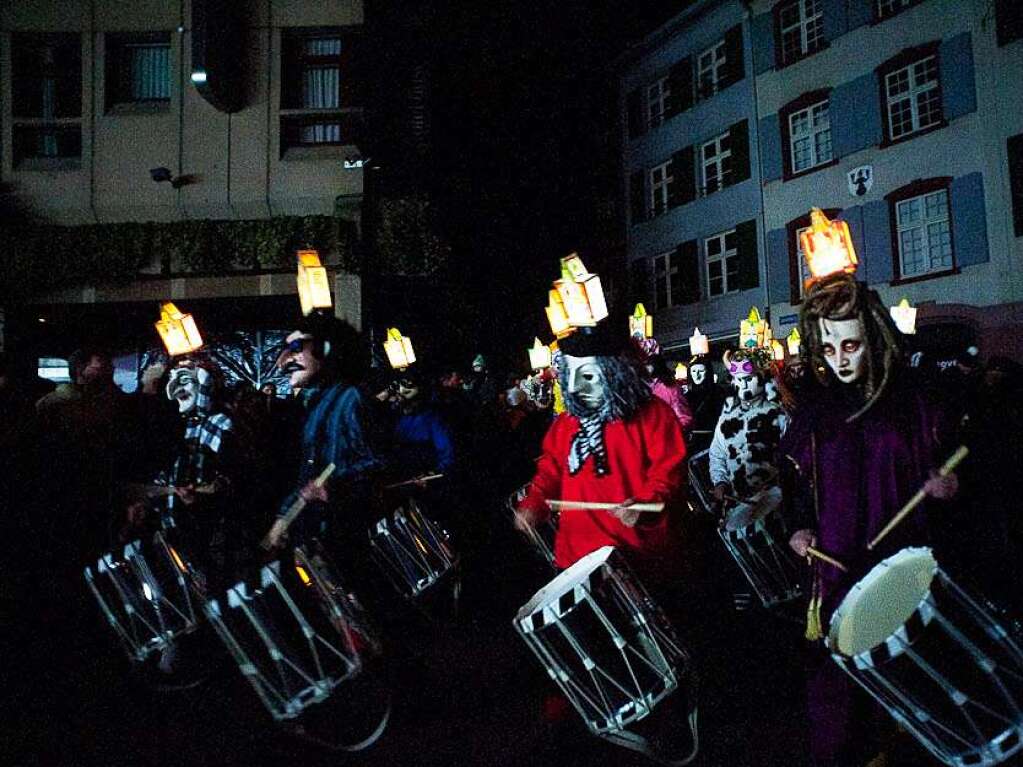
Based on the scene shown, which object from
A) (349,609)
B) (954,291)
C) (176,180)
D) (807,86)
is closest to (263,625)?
(349,609)

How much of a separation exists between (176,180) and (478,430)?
23.9 feet

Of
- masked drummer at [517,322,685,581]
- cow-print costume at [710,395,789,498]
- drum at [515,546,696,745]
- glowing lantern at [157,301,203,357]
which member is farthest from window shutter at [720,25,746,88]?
drum at [515,546,696,745]

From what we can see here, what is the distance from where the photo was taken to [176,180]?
12352 millimetres

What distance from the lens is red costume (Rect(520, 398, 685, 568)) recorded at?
3.78 meters

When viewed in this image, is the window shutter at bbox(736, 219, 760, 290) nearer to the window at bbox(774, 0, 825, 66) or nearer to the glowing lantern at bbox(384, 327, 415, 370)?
the window at bbox(774, 0, 825, 66)

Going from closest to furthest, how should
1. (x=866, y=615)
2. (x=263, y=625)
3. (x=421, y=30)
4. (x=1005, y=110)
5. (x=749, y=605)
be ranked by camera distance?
1. (x=866, y=615)
2. (x=263, y=625)
3. (x=749, y=605)
4. (x=421, y=30)
5. (x=1005, y=110)

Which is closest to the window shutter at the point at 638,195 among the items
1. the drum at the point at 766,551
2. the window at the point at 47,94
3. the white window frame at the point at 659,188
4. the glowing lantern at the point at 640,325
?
the white window frame at the point at 659,188

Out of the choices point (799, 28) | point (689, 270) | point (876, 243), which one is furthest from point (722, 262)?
point (799, 28)

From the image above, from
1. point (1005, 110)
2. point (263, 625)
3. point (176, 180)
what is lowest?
point (263, 625)

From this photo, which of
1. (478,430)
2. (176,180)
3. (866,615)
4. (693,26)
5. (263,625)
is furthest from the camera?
(693,26)

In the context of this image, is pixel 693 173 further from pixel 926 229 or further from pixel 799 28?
pixel 926 229

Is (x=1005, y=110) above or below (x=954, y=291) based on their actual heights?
above

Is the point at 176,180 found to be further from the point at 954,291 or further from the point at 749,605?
the point at 954,291

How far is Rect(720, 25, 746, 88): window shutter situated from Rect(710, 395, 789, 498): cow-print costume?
17.9 m
